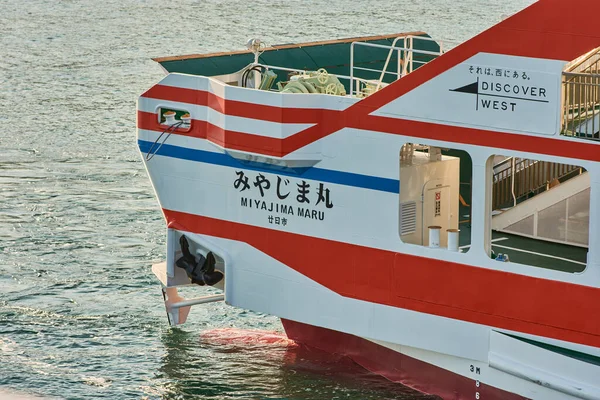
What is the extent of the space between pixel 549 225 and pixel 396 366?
2.40 meters

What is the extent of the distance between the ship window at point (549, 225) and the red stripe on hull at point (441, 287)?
442 mm

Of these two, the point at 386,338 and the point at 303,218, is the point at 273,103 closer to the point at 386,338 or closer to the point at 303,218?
the point at 303,218

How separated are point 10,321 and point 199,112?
209 inches

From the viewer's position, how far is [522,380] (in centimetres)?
1220

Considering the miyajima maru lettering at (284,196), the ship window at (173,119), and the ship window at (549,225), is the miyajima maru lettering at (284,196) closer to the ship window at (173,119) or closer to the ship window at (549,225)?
the ship window at (173,119)

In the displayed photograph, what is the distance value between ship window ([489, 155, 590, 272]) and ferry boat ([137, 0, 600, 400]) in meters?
0.03

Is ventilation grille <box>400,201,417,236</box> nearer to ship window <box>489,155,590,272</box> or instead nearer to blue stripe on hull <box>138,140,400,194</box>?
blue stripe on hull <box>138,140,400,194</box>

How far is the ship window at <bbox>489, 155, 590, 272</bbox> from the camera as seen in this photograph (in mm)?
13047

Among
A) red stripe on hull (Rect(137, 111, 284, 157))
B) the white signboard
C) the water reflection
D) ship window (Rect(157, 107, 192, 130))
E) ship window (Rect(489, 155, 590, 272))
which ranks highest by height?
the white signboard

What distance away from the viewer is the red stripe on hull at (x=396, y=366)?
507 inches

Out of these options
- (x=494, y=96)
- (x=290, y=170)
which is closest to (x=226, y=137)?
(x=290, y=170)

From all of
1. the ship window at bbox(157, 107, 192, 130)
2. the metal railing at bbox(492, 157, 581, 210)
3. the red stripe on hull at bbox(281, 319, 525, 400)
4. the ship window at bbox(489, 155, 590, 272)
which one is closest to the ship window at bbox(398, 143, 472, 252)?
the ship window at bbox(489, 155, 590, 272)

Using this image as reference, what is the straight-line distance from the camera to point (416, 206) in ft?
44.2

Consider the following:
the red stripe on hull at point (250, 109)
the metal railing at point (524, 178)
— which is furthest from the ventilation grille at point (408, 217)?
the metal railing at point (524, 178)
